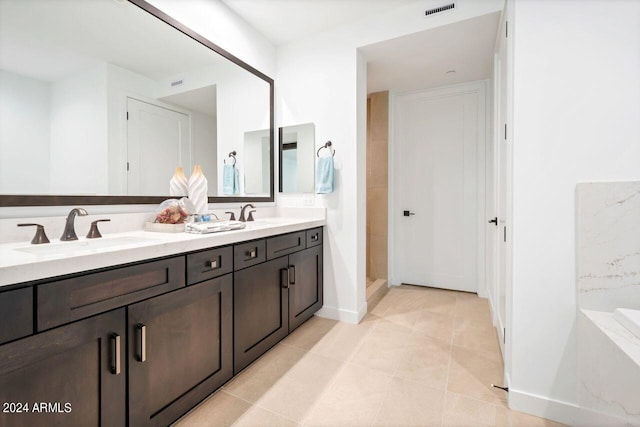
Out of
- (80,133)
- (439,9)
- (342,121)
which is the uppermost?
(439,9)

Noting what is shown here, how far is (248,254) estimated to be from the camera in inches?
66.6

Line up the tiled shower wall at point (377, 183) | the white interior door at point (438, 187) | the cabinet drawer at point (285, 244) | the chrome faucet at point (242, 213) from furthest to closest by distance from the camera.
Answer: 1. the tiled shower wall at point (377, 183)
2. the white interior door at point (438, 187)
3. the chrome faucet at point (242, 213)
4. the cabinet drawer at point (285, 244)

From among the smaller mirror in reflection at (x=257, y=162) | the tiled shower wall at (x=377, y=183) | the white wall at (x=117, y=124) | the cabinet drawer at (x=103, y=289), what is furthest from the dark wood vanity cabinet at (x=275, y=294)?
the tiled shower wall at (x=377, y=183)

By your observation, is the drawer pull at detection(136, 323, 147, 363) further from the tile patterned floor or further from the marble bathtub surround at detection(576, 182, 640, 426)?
the marble bathtub surround at detection(576, 182, 640, 426)

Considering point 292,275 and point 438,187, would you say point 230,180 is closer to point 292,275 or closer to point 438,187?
point 292,275

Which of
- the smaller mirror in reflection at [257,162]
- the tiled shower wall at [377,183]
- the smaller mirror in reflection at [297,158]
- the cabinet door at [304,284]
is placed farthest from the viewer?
the tiled shower wall at [377,183]

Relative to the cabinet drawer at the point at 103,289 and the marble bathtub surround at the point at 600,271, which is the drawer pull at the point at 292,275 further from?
the marble bathtub surround at the point at 600,271

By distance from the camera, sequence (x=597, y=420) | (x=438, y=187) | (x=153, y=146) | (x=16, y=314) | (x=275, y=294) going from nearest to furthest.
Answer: (x=16, y=314) → (x=597, y=420) → (x=153, y=146) → (x=275, y=294) → (x=438, y=187)

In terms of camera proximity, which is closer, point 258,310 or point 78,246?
point 78,246

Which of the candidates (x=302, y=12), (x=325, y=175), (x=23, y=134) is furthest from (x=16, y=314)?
(x=302, y=12)

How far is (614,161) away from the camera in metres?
1.29

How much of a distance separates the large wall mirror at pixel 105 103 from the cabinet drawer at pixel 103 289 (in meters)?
0.66

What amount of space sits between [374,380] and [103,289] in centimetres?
146

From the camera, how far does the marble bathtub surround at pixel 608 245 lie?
4.17 ft
